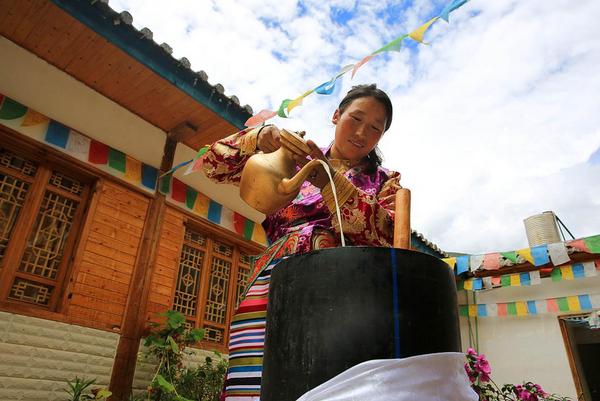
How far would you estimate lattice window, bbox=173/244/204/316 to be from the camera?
579 centimetres

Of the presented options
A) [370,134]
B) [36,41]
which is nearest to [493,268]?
[370,134]

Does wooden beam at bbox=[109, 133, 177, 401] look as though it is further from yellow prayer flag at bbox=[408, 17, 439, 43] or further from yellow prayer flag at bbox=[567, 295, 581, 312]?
yellow prayer flag at bbox=[567, 295, 581, 312]

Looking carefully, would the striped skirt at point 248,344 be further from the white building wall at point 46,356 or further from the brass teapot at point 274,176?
the white building wall at point 46,356

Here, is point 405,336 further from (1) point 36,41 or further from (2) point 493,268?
(2) point 493,268

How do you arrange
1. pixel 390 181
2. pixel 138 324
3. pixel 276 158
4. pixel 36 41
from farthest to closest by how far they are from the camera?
pixel 138 324 < pixel 36 41 < pixel 390 181 < pixel 276 158

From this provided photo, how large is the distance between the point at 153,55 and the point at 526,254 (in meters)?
7.22

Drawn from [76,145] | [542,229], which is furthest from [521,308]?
[76,145]

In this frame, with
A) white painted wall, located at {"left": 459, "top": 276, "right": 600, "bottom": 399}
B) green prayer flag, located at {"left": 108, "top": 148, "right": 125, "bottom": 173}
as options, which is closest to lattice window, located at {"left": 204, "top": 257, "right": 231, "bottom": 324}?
green prayer flag, located at {"left": 108, "top": 148, "right": 125, "bottom": 173}

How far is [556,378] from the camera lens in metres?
8.01

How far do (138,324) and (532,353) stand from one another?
26.0ft

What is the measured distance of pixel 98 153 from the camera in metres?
5.23

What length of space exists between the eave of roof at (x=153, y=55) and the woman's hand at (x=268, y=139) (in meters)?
3.08

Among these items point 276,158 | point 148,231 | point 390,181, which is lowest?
point 276,158

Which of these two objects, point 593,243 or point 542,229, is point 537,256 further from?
point 542,229
